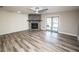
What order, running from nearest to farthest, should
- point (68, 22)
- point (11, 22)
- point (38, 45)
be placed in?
1. point (38, 45)
2. point (68, 22)
3. point (11, 22)

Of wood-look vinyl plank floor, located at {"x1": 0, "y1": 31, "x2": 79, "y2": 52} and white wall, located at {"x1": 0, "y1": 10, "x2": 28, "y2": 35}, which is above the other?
white wall, located at {"x1": 0, "y1": 10, "x2": 28, "y2": 35}

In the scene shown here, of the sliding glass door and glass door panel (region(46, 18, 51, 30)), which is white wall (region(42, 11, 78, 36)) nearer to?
the sliding glass door

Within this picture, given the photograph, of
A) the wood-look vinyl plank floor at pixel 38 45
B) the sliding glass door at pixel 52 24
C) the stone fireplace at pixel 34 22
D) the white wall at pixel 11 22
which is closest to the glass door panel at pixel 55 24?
the sliding glass door at pixel 52 24

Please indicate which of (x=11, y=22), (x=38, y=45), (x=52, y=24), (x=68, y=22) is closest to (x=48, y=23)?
(x=52, y=24)

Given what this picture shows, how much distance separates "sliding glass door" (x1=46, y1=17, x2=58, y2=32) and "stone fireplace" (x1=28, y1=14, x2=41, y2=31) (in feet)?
4.19

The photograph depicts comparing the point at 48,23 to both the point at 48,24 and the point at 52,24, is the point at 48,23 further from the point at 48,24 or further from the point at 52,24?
the point at 52,24

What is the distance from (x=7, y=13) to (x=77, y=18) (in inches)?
234

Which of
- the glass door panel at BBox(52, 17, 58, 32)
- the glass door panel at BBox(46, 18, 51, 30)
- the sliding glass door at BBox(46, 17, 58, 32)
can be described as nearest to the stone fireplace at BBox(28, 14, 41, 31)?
the glass door panel at BBox(46, 18, 51, 30)

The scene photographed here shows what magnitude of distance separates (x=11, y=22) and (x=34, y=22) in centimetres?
363

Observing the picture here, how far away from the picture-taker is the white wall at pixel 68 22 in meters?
7.27

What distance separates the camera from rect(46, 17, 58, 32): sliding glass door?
31.8 feet

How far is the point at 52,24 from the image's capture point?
10219mm
